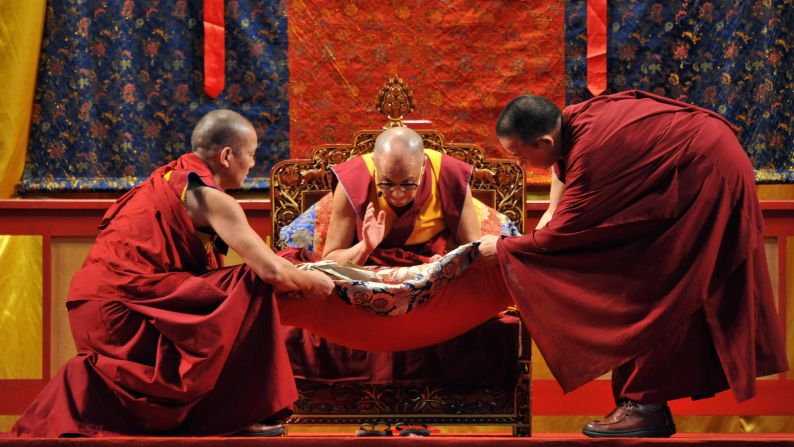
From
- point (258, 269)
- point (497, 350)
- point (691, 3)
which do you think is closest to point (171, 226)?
point (258, 269)

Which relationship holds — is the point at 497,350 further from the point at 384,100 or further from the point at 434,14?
the point at 434,14

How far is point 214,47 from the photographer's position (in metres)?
4.54

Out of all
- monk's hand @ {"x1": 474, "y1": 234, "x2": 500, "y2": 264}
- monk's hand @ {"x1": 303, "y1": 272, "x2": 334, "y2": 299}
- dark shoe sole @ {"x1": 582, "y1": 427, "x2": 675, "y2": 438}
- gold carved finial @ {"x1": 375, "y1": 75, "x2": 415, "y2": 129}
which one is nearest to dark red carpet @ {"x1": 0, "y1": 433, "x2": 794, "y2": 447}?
dark shoe sole @ {"x1": 582, "y1": 427, "x2": 675, "y2": 438}

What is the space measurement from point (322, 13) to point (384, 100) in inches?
41.6

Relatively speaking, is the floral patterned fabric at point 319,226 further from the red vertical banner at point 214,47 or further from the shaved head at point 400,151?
the red vertical banner at point 214,47

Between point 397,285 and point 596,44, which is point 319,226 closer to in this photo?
point 397,285

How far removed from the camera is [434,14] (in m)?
4.55

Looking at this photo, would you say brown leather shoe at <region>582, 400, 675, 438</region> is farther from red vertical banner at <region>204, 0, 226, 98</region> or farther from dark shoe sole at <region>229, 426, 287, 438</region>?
red vertical banner at <region>204, 0, 226, 98</region>

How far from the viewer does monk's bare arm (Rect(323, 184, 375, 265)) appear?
331cm

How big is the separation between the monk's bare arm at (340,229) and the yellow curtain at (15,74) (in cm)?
187

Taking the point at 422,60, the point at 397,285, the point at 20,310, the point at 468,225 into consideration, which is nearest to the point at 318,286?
the point at 397,285

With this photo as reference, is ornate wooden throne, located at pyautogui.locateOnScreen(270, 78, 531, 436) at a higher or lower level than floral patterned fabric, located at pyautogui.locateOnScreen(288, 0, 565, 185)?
lower

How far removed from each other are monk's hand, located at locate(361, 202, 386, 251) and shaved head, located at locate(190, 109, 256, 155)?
0.52m

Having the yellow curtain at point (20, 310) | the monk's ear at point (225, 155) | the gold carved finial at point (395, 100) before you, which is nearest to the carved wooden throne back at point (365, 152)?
the gold carved finial at point (395, 100)
